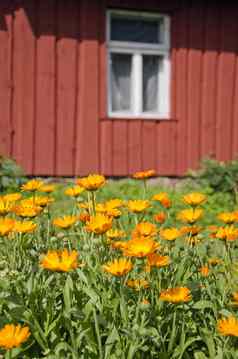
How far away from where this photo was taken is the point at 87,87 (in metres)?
8.02

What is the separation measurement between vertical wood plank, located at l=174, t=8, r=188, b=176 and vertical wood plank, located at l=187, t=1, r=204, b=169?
6 cm

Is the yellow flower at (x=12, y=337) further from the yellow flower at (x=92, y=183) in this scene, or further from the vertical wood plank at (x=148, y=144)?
the vertical wood plank at (x=148, y=144)

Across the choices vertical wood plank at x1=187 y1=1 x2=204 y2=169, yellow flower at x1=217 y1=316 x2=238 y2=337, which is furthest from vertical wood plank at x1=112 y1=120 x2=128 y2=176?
yellow flower at x1=217 y1=316 x2=238 y2=337

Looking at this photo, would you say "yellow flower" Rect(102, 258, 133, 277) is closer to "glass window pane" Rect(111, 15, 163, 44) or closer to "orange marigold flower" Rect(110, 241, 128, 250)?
"orange marigold flower" Rect(110, 241, 128, 250)

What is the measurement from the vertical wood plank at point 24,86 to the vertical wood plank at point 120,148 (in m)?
1.07

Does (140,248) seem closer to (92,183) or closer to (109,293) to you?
(109,293)

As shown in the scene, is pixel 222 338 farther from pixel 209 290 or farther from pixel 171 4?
pixel 171 4

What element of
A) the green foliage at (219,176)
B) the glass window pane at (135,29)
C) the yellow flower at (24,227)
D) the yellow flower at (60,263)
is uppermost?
the glass window pane at (135,29)

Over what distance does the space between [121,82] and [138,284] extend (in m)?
6.49

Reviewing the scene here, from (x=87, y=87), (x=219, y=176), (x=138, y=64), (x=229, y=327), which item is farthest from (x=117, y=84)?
(x=229, y=327)

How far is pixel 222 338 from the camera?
7.02 feet

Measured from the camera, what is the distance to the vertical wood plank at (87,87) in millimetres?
8008

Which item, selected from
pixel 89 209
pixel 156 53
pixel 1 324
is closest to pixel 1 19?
pixel 156 53

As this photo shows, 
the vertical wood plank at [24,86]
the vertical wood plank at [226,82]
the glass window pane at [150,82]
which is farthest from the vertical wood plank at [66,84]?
the vertical wood plank at [226,82]
